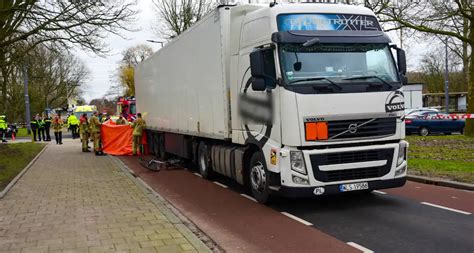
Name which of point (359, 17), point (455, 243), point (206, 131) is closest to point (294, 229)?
point (455, 243)

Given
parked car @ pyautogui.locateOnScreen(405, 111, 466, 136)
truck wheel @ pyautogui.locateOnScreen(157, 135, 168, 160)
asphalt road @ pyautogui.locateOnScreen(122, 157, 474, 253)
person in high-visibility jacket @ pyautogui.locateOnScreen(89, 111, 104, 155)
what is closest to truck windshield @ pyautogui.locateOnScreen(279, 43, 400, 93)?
asphalt road @ pyautogui.locateOnScreen(122, 157, 474, 253)

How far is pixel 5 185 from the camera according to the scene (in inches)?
413

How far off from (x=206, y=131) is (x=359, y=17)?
436 cm

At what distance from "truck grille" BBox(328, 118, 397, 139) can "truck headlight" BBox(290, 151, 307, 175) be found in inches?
21.8

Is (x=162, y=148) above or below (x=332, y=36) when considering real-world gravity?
below

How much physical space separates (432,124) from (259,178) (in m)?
18.0

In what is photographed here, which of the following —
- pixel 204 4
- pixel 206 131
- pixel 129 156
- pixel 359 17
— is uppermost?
pixel 204 4

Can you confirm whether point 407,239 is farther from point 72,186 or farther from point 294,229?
point 72,186

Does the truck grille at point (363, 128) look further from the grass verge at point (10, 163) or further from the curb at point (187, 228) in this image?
the grass verge at point (10, 163)

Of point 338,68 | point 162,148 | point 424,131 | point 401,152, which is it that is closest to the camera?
point 338,68

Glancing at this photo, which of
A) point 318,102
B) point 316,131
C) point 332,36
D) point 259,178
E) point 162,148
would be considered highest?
point 332,36

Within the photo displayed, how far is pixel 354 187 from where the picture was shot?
721cm

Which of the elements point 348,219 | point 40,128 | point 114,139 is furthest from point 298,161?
point 40,128

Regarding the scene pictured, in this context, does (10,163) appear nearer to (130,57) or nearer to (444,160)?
(444,160)
